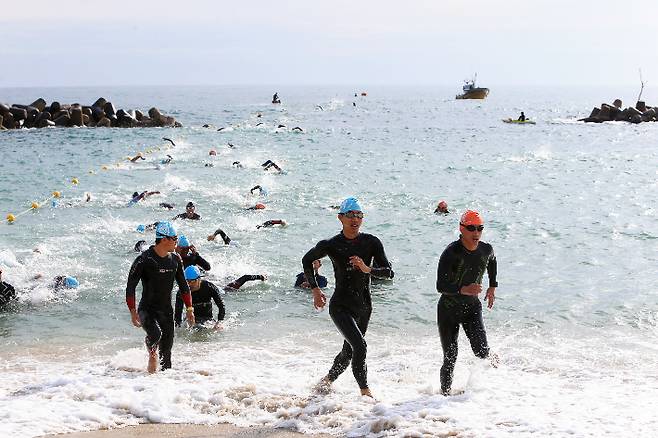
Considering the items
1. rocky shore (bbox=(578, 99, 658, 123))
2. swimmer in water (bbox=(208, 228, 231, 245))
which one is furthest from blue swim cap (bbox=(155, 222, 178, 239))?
rocky shore (bbox=(578, 99, 658, 123))

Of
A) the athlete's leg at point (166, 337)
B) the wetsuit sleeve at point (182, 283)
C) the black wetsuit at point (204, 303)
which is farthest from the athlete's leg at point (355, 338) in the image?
the black wetsuit at point (204, 303)

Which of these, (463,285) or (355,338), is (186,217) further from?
(463,285)

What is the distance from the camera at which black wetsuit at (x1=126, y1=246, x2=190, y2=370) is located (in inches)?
326

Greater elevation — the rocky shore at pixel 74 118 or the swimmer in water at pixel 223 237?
the rocky shore at pixel 74 118

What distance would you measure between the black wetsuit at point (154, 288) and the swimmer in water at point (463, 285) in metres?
3.22

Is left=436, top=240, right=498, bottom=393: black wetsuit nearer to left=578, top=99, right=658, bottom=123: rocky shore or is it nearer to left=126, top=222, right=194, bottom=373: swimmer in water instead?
left=126, top=222, right=194, bottom=373: swimmer in water

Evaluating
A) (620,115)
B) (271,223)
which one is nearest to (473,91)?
(620,115)

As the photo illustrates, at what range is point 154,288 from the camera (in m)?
8.33

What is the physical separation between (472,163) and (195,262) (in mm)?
34215

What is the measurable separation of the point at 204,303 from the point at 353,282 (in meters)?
4.68

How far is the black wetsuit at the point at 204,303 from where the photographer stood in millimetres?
10634

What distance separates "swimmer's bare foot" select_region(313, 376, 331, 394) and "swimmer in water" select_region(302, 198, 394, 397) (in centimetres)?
51

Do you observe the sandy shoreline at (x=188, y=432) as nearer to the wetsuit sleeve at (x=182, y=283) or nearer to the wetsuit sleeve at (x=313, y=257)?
the wetsuit sleeve at (x=313, y=257)

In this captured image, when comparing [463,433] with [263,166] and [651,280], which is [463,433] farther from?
[263,166]
